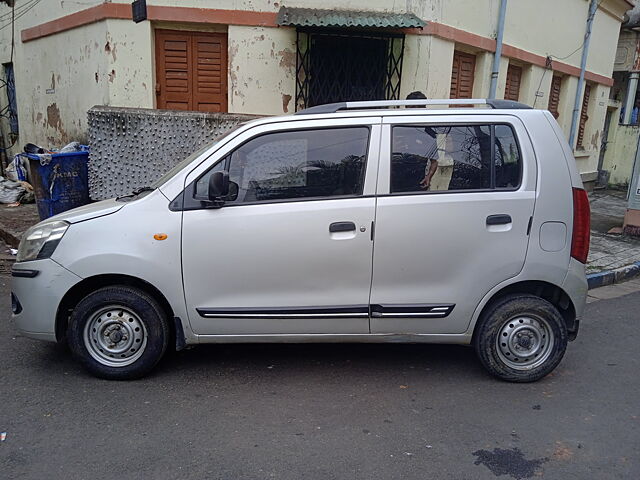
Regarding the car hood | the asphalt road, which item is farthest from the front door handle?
the car hood

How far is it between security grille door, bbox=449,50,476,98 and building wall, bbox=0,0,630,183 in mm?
139

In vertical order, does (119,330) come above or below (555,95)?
below

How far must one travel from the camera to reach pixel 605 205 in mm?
12891

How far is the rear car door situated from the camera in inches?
144

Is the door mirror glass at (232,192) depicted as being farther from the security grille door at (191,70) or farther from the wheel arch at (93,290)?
the security grille door at (191,70)

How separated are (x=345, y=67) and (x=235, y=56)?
1716 mm

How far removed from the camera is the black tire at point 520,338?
12.5 ft

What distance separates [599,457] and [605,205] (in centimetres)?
1144

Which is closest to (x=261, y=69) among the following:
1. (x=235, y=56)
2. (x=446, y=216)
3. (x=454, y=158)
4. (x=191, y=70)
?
(x=235, y=56)

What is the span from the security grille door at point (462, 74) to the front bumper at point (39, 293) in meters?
7.66

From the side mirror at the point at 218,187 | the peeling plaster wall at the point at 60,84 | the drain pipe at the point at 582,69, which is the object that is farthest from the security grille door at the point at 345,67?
the drain pipe at the point at 582,69

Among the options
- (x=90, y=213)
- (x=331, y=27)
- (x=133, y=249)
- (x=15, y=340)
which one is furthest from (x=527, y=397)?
(x=331, y=27)

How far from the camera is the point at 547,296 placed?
399 centimetres

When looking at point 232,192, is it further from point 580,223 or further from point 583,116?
point 583,116
